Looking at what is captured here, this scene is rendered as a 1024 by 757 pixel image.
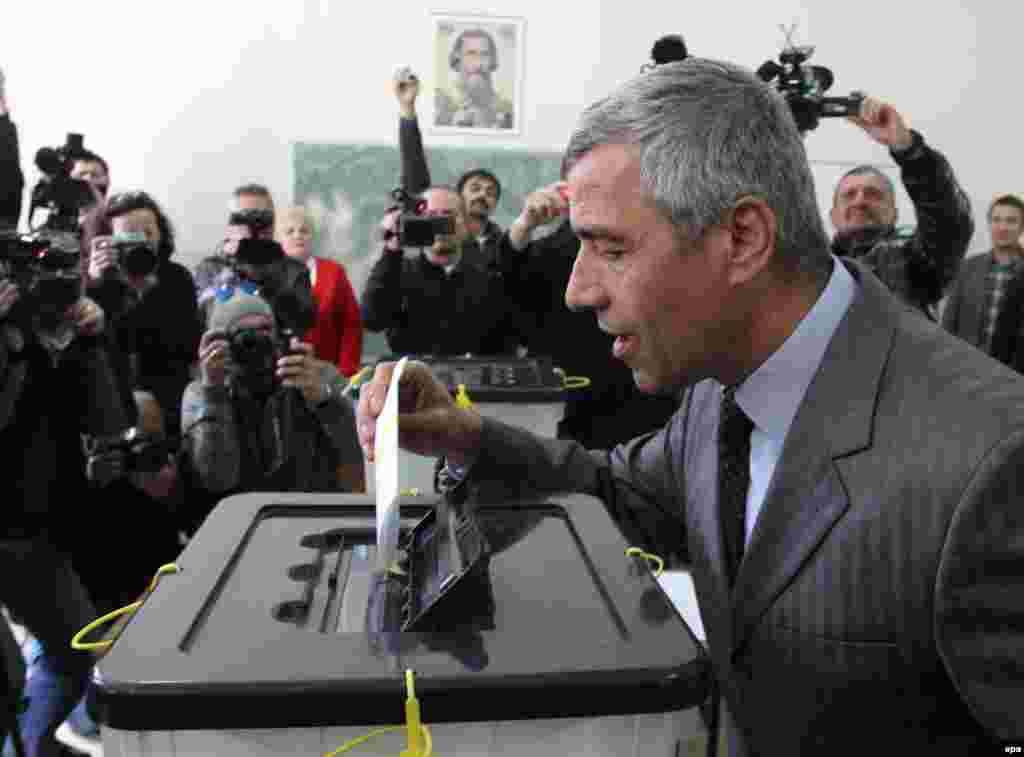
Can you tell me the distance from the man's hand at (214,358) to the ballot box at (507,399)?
1.41 ft

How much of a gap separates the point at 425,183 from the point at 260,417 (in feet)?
5.00

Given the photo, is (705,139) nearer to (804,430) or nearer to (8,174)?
(804,430)

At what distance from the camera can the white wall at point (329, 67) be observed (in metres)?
4.31

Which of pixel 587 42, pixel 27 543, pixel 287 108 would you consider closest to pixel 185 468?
pixel 27 543

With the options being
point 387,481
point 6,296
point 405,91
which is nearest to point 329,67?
point 405,91

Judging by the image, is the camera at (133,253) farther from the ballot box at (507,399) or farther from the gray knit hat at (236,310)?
the ballot box at (507,399)

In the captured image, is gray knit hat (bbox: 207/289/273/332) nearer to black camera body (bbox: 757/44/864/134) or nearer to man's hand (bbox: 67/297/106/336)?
man's hand (bbox: 67/297/106/336)

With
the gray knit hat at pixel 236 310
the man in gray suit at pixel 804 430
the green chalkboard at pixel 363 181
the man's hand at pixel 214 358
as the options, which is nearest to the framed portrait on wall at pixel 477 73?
the green chalkboard at pixel 363 181

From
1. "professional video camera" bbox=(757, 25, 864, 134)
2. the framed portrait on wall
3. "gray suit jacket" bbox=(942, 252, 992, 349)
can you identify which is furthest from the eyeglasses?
"gray suit jacket" bbox=(942, 252, 992, 349)

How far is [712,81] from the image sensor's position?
2.64 feet

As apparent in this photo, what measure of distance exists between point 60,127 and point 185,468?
2.88 meters

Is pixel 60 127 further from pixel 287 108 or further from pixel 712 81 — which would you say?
pixel 712 81

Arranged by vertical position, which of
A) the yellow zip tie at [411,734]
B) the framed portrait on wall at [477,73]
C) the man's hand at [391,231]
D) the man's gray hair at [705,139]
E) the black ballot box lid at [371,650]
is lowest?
the yellow zip tie at [411,734]

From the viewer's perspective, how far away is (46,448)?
1.99 m
